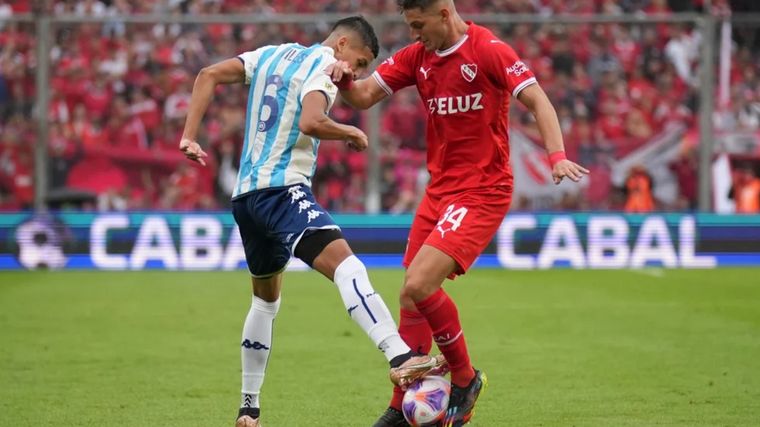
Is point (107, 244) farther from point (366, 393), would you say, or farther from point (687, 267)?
point (366, 393)

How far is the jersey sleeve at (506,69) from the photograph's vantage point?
612 centimetres

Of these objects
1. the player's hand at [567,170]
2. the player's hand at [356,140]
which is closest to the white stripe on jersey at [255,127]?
the player's hand at [356,140]

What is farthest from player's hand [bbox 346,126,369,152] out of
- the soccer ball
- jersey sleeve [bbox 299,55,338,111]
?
the soccer ball

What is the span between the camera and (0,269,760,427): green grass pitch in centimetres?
700

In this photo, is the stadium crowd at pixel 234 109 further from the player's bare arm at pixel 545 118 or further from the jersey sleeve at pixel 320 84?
the player's bare arm at pixel 545 118

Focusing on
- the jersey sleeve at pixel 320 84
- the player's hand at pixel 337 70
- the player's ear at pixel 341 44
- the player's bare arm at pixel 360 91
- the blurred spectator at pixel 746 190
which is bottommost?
the blurred spectator at pixel 746 190

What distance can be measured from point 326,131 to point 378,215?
10500 millimetres

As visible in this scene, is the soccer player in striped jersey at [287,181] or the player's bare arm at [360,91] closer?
the soccer player in striped jersey at [287,181]

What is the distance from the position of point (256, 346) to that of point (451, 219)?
1.30 metres

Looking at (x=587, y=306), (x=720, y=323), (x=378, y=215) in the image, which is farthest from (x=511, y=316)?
(x=378, y=215)

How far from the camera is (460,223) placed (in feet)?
20.6

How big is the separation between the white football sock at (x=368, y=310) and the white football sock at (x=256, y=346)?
2.41 feet

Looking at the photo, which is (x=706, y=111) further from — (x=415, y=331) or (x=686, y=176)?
(x=415, y=331)

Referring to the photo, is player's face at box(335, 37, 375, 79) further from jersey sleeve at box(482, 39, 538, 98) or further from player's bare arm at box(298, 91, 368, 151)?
jersey sleeve at box(482, 39, 538, 98)
